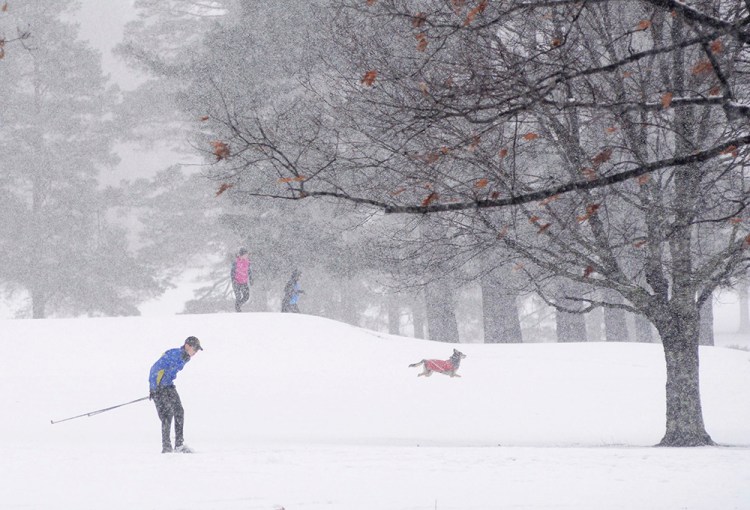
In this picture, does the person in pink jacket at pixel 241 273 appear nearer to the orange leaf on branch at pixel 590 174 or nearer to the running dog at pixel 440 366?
the running dog at pixel 440 366

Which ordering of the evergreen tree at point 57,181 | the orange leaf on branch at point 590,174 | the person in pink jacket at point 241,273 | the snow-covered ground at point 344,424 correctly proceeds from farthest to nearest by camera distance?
the evergreen tree at point 57,181 → the person in pink jacket at point 241,273 → the snow-covered ground at point 344,424 → the orange leaf on branch at point 590,174

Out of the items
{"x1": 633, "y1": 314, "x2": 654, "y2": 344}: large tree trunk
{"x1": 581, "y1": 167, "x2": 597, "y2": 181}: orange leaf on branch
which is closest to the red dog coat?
{"x1": 581, "y1": 167, "x2": 597, "y2": 181}: orange leaf on branch

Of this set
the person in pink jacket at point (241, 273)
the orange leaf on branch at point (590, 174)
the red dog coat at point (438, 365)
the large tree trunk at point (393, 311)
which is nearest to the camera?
the orange leaf on branch at point (590, 174)

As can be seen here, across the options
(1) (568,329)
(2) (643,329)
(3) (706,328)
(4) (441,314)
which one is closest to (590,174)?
(4) (441,314)

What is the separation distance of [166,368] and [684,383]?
22.3ft

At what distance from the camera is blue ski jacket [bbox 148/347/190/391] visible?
10086mm

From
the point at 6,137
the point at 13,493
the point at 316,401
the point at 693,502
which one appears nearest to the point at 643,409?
the point at 316,401

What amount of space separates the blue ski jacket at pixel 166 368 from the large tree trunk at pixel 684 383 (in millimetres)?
6246

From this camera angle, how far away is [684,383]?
10758 mm

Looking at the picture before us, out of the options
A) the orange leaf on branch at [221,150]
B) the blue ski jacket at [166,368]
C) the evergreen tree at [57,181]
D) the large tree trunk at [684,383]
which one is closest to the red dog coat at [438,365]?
the large tree trunk at [684,383]

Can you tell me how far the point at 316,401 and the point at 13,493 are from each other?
770 centimetres

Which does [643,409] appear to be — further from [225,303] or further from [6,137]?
[6,137]

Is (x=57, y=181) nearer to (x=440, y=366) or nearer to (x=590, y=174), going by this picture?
(x=440, y=366)

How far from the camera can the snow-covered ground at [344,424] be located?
7105 millimetres
